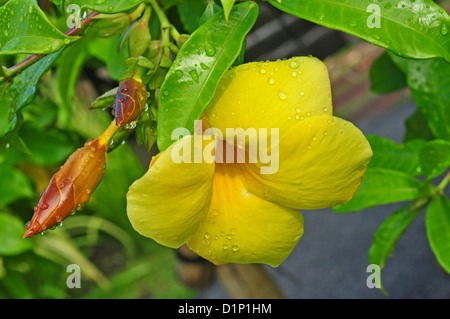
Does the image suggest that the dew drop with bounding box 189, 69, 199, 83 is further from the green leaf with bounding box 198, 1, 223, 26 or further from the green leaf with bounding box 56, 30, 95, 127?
the green leaf with bounding box 56, 30, 95, 127

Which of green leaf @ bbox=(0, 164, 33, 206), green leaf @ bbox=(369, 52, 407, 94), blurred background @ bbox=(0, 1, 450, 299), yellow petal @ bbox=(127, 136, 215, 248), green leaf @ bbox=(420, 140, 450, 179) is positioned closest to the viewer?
yellow petal @ bbox=(127, 136, 215, 248)

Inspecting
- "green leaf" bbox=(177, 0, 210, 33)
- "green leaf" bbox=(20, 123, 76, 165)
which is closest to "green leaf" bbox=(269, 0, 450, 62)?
"green leaf" bbox=(177, 0, 210, 33)

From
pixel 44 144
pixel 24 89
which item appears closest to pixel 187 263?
pixel 44 144

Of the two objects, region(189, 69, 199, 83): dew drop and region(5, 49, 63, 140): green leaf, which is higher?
region(189, 69, 199, 83): dew drop

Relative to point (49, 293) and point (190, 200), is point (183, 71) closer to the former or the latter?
point (190, 200)

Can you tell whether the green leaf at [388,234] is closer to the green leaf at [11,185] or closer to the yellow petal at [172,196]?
the yellow petal at [172,196]
